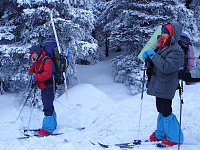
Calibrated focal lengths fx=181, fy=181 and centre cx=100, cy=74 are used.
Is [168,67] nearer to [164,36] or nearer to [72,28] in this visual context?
[164,36]

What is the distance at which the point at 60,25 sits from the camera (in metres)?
6.75

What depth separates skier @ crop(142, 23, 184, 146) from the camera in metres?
3.14

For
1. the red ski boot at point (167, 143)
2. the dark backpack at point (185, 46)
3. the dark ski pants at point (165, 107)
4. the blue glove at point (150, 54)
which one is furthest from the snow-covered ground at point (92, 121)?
the blue glove at point (150, 54)

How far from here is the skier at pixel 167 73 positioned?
3.14 meters

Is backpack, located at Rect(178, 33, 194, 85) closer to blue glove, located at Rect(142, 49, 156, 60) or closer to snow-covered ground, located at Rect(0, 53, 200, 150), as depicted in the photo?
blue glove, located at Rect(142, 49, 156, 60)

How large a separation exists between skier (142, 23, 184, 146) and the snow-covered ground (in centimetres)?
37

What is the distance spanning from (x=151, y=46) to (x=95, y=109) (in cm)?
343

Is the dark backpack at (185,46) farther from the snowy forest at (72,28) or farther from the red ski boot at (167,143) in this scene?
the snowy forest at (72,28)

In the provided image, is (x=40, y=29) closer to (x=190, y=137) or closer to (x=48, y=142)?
→ (x=48, y=142)

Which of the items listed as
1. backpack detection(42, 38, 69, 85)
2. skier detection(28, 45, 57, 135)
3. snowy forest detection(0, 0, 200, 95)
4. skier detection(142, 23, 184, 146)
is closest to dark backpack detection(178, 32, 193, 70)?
skier detection(142, 23, 184, 146)

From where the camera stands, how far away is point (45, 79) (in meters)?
4.23

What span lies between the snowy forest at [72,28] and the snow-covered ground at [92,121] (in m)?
1.29

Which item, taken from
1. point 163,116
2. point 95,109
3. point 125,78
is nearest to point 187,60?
point 163,116

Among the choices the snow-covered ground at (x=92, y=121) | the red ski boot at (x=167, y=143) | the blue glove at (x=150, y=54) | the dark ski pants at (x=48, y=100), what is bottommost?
the snow-covered ground at (x=92, y=121)
